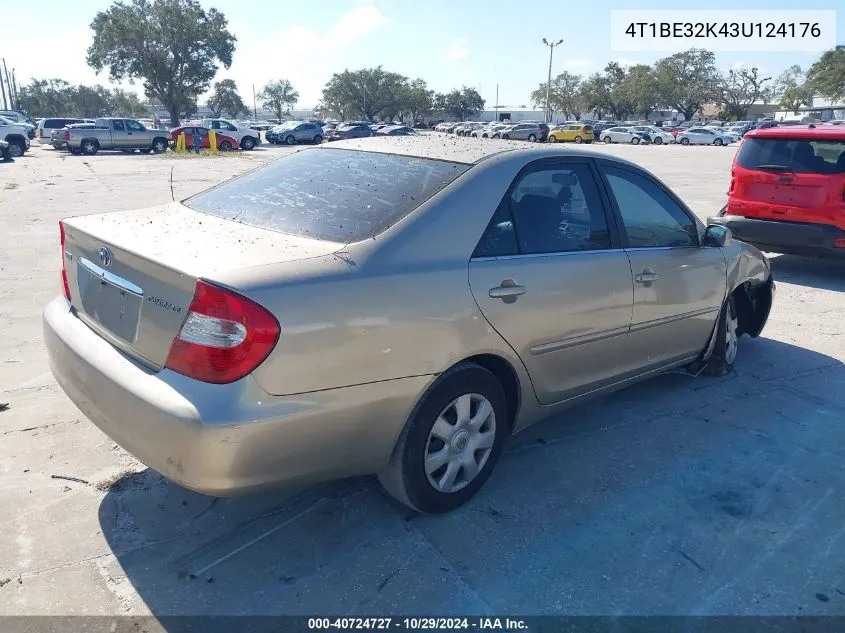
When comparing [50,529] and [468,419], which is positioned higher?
[468,419]

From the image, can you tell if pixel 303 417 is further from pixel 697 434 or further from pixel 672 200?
pixel 672 200

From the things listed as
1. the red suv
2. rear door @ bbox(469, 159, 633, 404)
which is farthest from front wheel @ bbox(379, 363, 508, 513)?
→ the red suv

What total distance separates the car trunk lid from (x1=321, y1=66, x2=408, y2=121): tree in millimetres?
98382

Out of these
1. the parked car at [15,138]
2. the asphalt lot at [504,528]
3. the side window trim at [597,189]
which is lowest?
the asphalt lot at [504,528]

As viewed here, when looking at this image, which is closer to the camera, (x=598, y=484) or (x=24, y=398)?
(x=598, y=484)

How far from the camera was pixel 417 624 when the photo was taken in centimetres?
243

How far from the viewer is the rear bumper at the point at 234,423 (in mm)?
2316

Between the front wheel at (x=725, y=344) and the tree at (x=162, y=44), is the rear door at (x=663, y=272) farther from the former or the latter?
the tree at (x=162, y=44)

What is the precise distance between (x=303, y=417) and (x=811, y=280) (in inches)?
294

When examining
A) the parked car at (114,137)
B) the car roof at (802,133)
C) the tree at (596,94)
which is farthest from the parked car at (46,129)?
the tree at (596,94)

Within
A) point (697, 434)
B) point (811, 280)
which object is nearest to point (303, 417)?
point (697, 434)

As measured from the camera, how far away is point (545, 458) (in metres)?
3.63

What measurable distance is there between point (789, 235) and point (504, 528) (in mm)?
6114

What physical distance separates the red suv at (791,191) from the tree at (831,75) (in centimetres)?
7203
